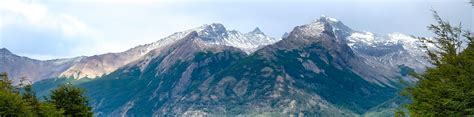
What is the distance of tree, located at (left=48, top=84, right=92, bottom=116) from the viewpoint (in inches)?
3344

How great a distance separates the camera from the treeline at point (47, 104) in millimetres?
76438

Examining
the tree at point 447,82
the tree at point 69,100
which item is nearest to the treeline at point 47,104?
the tree at point 69,100

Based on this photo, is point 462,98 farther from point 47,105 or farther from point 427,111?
point 47,105

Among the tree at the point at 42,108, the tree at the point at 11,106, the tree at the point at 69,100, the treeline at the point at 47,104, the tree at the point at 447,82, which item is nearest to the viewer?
the tree at the point at 447,82

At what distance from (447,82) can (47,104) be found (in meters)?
54.9

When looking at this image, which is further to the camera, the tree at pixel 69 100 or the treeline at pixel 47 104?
the tree at pixel 69 100

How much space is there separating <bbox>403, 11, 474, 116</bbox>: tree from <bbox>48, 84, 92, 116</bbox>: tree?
49.1 meters

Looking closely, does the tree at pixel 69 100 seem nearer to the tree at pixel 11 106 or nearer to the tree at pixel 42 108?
the tree at pixel 42 108

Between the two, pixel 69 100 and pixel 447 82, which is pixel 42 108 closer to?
pixel 69 100

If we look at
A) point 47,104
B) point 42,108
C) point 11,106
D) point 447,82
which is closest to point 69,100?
point 47,104

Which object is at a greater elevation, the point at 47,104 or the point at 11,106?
the point at 47,104

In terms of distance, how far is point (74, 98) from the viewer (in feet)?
281

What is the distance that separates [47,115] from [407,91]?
47.0 meters

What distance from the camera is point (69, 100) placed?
85.8m
